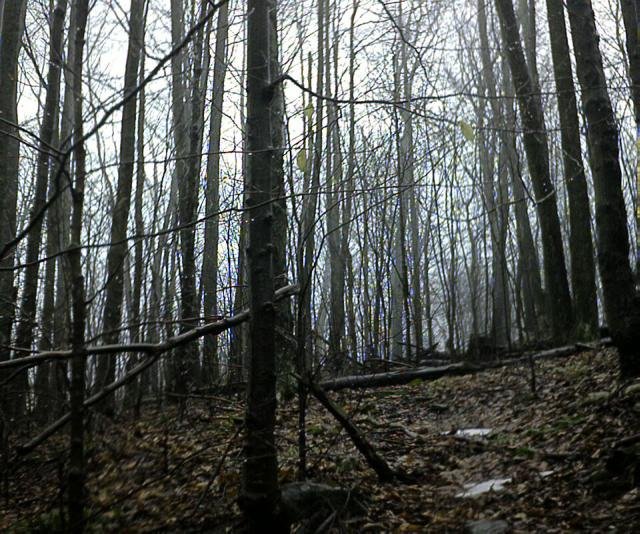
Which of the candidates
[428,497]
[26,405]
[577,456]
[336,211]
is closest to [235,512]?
[428,497]

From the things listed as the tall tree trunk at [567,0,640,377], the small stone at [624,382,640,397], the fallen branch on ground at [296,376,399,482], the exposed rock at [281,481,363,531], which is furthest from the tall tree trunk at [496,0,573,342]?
the exposed rock at [281,481,363,531]

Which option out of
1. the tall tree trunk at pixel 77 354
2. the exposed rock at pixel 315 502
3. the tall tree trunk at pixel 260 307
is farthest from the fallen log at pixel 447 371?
the tall tree trunk at pixel 77 354

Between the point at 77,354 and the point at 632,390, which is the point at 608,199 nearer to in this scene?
the point at 632,390

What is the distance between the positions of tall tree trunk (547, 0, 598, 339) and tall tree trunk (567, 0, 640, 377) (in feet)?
10.6

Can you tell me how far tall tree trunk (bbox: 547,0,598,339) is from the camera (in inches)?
370

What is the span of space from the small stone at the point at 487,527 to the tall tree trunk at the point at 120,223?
233 cm

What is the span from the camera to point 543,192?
10344 mm

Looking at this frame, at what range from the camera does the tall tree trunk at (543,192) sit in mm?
9914

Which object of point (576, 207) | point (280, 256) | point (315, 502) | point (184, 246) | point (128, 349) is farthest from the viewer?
point (576, 207)

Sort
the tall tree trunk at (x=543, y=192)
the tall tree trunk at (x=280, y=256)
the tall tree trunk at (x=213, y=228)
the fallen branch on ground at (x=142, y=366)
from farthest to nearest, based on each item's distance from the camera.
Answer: the tall tree trunk at (x=543, y=192)
the tall tree trunk at (x=213, y=228)
the tall tree trunk at (x=280, y=256)
the fallen branch on ground at (x=142, y=366)

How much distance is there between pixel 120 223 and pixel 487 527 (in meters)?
3.81

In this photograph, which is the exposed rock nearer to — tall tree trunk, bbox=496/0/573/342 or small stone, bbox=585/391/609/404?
small stone, bbox=585/391/609/404

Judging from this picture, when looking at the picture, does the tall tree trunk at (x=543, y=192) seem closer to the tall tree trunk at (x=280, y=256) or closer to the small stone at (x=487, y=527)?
the tall tree trunk at (x=280, y=256)

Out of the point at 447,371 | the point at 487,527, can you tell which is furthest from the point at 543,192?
the point at 487,527
